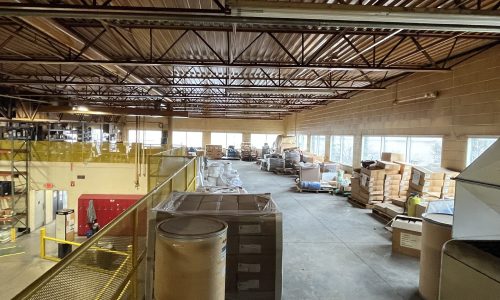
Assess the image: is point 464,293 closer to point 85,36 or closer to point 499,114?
point 499,114

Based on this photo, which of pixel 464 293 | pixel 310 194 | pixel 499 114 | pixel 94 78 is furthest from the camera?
pixel 94 78

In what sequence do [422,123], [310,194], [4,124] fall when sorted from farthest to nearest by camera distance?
[4,124] < [310,194] < [422,123]

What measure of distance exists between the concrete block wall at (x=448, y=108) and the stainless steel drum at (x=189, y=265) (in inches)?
301

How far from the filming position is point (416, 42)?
7.04m

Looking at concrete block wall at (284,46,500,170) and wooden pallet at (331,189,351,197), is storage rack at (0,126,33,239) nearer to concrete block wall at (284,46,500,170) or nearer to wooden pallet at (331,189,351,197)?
wooden pallet at (331,189,351,197)

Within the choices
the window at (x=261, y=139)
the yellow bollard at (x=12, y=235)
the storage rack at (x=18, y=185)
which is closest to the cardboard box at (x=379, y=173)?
the storage rack at (x=18, y=185)

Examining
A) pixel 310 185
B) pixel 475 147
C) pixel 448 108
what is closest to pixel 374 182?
pixel 475 147

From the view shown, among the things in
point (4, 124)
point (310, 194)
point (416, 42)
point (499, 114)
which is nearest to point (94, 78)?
point (4, 124)

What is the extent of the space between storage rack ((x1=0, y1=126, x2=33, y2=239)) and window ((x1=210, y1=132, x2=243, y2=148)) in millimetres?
19981

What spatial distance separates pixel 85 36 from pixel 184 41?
253 cm

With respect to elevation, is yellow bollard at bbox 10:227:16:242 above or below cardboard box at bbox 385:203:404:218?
below

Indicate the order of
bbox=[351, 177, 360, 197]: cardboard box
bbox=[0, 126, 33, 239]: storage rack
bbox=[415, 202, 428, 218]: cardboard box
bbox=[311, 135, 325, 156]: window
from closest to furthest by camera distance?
1. bbox=[415, 202, 428, 218]: cardboard box
2. bbox=[351, 177, 360, 197]: cardboard box
3. bbox=[0, 126, 33, 239]: storage rack
4. bbox=[311, 135, 325, 156]: window

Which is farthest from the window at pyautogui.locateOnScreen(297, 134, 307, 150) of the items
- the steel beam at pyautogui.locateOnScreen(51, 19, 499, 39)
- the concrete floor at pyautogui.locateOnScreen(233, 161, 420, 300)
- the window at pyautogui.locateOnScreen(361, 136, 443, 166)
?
the steel beam at pyautogui.locateOnScreen(51, 19, 499, 39)

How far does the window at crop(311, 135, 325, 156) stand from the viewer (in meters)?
A: 20.4
